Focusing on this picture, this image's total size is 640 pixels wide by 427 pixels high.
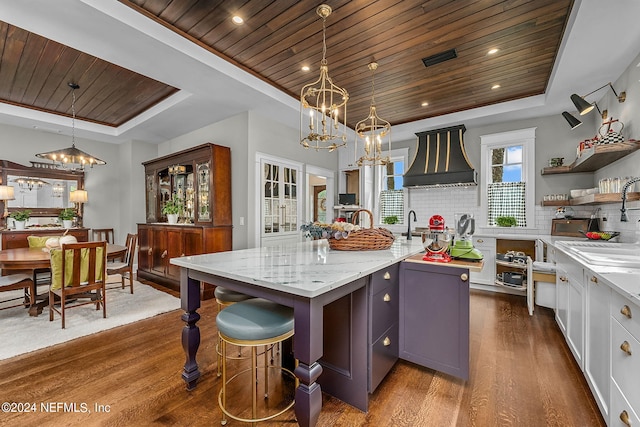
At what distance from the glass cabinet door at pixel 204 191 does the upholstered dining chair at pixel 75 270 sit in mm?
1287

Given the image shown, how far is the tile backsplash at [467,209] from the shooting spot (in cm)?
316

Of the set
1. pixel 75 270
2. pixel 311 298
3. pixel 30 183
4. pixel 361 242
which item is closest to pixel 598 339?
pixel 361 242

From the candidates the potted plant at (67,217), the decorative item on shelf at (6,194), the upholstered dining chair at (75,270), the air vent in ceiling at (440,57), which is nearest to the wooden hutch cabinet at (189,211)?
the upholstered dining chair at (75,270)

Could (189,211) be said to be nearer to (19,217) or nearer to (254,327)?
(19,217)

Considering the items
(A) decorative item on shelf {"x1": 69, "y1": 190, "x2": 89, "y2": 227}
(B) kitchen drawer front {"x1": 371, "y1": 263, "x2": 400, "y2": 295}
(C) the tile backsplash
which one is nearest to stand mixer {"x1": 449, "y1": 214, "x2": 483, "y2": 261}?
(B) kitchen drawer front {"x1": 371, "y1": 263, "x2": 400, "y2": 295}

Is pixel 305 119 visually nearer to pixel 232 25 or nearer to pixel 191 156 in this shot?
pixel 191 156

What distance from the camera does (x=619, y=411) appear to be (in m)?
1.30

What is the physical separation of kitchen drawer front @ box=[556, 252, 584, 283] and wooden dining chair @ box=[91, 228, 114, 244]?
723 centimetres

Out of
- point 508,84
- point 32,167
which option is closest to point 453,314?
point 508,84

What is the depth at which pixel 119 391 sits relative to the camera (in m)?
1.84

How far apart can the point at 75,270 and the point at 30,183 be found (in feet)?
11.2

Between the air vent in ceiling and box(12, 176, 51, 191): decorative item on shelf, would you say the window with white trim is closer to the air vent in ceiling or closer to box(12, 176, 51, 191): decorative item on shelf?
the air vent in ceiling

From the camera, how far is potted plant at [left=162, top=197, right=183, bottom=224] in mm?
4539

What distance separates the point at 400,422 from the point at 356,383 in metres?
0.31
